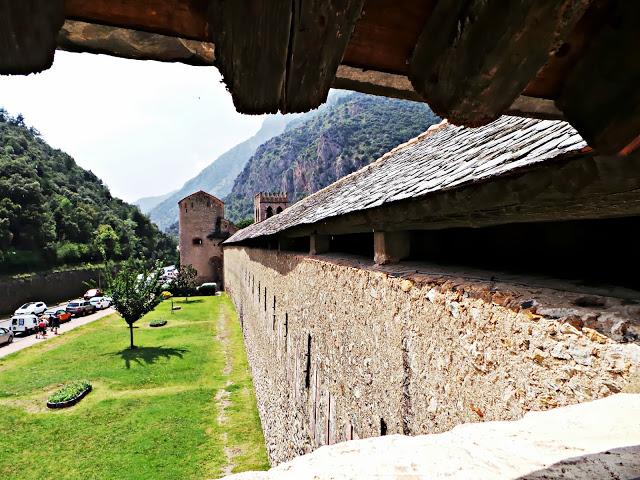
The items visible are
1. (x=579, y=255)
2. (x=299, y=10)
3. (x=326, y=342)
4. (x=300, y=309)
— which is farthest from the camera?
(x=300, y=309)

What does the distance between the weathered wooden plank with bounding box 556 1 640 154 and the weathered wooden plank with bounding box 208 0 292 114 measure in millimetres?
698

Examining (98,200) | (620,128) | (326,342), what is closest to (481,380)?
(620,128)

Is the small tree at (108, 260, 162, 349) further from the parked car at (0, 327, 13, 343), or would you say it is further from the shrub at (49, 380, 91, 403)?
the parked car at (0, 327, 13, 343)

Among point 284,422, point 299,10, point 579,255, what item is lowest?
point 284,422

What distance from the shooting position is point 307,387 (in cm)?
558

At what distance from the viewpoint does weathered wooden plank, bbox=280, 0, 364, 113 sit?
0.77 metres

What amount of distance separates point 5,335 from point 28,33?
81.2ft

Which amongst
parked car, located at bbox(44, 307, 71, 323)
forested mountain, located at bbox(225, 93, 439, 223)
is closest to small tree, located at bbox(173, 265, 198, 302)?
parked car, located at bbox(44, 307, 71, 323)

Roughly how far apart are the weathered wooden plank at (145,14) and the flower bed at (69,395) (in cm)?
1463

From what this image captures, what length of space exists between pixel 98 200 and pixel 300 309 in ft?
227

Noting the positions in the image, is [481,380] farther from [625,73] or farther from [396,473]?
[625,73]

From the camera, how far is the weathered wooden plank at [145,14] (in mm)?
750

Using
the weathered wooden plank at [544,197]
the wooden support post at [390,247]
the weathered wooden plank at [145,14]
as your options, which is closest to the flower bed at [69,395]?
the wooden support post at [390,247]

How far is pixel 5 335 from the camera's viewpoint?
19438mm
